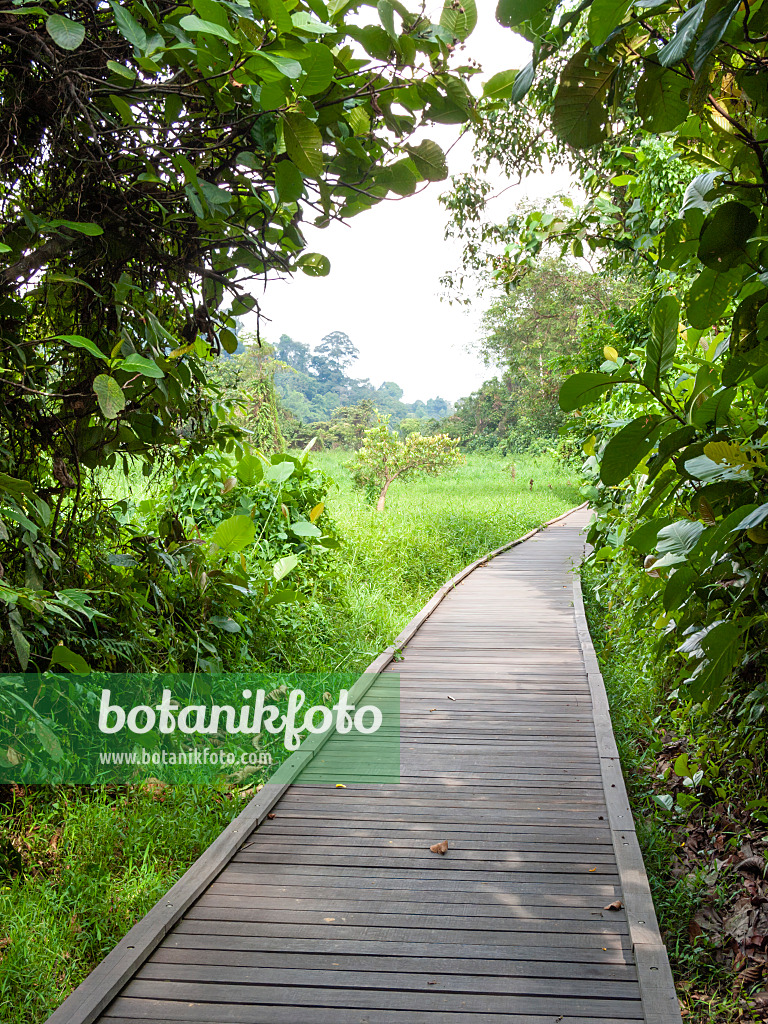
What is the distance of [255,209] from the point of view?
2.09 m

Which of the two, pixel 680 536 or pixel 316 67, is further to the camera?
pixel 680 536

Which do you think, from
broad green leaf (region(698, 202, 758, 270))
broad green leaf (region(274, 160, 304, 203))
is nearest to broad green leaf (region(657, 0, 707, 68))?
broad green leaf (region(698, 202, 758, 270))

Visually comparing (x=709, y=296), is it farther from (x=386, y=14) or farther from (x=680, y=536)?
(x=386, y=14)

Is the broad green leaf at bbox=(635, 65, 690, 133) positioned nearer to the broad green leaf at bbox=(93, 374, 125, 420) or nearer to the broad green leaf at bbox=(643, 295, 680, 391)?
the broad green leaf at bbox=(643, 295, 680, 391)

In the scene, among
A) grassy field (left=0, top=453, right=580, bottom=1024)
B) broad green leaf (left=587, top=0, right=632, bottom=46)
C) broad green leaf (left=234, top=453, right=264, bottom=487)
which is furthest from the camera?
broad green leaf (left=234, top=453, right=264, bottom=487)

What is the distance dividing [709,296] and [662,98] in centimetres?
33

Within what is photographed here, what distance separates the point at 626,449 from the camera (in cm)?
121

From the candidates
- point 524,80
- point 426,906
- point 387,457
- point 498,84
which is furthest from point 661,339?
point 387,457

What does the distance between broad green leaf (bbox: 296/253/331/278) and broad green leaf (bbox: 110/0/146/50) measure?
0.73 m

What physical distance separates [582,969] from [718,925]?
573mm

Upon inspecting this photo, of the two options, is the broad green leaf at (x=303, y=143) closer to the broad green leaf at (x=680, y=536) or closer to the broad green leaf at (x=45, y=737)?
the broad green leaf at (x=680, y=536)

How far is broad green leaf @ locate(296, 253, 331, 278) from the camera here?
2082 mm

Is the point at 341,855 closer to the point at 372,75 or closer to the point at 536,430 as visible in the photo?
the point at 372,75

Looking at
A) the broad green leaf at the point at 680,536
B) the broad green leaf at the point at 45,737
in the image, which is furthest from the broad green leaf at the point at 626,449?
the broad green leaf at the point at 45,737
